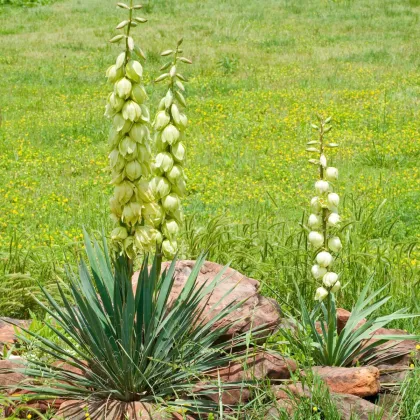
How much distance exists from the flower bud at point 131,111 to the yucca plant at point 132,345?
708 millimetres

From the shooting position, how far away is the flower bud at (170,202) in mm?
3943

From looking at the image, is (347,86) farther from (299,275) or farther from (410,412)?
(410,412)

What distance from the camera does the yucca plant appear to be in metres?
3.84

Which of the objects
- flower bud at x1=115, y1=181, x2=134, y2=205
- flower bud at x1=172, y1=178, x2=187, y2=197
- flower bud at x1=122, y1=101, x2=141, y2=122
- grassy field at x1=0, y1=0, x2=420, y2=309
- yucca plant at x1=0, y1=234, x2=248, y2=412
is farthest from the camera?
grassy field at x1=0, y1=0, x2=420, y2=309

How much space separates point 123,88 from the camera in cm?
361

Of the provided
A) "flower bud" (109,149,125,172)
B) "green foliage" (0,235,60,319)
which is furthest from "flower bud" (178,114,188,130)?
"green foliage" (0,235,60,319)

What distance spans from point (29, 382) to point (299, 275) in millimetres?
1996

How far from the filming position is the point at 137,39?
19.5m

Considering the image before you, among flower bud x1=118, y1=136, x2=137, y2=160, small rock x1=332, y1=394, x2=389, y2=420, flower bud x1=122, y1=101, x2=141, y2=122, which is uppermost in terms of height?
flower bud x1=122, y1=101, x2=141, y2=122

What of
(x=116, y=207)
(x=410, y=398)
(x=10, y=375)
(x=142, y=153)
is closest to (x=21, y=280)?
A: (x=10, y=375)

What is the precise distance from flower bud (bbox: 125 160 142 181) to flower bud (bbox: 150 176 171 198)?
0.73 ft

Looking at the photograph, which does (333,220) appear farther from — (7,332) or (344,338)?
(7,332)

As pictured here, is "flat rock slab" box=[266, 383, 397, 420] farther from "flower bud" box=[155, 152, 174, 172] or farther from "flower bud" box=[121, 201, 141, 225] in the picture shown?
"flower bud" box=[155, 152, 174, 172]

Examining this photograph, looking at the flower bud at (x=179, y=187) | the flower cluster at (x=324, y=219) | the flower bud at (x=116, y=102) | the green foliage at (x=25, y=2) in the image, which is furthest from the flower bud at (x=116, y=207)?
the green foliage at (x=25, y=2)
